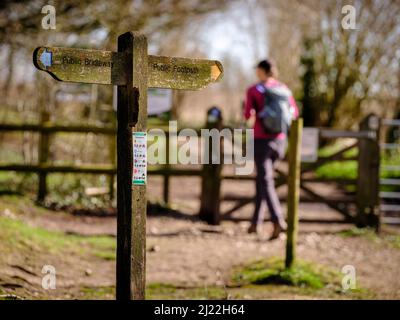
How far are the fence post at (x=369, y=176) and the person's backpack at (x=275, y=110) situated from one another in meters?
2.03

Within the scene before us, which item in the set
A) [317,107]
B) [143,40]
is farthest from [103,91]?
[317,107]

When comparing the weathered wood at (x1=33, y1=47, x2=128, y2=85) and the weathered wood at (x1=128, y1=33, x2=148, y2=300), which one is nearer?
the weathered wood at (x1=33, y1=47, x2=128, y2=85)

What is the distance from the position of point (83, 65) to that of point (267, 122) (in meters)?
3.98

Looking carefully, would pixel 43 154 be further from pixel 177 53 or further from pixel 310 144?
pixel 177 53

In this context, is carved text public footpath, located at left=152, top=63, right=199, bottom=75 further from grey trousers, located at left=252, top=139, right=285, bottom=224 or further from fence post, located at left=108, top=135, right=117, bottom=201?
fence post, located at left=108, top=135, right=117, bottom=201

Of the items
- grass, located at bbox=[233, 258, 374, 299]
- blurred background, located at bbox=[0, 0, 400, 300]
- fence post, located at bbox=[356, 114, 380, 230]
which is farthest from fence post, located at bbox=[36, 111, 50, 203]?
fence post, located at bbox=[356, 114, 380, 230]

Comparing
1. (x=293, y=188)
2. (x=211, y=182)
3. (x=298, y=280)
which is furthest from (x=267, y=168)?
(x=298, y=280)

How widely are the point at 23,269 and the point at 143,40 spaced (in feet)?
10.3

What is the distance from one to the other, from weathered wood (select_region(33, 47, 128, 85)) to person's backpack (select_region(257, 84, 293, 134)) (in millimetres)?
3810

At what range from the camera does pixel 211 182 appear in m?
9.21

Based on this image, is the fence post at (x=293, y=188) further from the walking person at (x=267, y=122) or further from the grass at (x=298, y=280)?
the walking person at (x=267, y=122)

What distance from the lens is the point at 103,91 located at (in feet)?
43.6

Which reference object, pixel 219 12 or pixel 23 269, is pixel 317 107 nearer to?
pixel 219 12

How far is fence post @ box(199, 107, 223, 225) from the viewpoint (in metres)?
9.09
